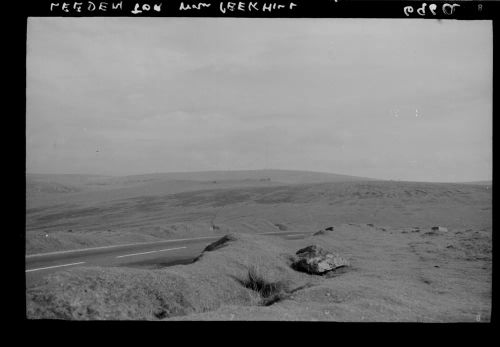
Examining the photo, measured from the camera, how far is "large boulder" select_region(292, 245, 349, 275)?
45.3 ft

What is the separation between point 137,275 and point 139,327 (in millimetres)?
3881

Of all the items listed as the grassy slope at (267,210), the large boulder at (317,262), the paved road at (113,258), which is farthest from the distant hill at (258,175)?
the large boulder at (317,262)

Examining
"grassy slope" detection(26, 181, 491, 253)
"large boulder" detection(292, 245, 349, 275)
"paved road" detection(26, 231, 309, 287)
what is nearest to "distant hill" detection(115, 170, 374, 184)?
"grassy slope" detection(26, 181, 491, 253)

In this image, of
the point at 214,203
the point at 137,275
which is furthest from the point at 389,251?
the point at 214,203

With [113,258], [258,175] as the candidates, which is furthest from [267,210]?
[258,175]

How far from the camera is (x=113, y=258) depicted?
17125 mm

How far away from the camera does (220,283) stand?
1120cm

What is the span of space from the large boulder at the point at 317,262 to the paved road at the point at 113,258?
15.7 feet

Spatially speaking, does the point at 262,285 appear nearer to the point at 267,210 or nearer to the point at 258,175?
the point at 267,210

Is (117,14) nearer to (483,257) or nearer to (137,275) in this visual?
(137,275)

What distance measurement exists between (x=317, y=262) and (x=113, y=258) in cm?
825

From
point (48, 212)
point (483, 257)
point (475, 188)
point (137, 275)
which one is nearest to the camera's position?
point (137, 275)

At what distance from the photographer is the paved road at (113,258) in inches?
580
